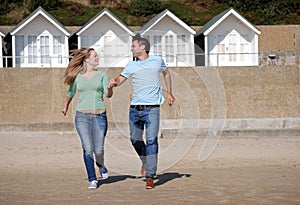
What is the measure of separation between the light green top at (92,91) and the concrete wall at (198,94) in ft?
45.5

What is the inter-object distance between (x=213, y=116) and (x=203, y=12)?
88.3 feet

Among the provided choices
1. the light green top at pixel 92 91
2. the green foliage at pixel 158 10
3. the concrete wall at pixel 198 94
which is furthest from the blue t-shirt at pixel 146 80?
the green foliage at pixel 158 10

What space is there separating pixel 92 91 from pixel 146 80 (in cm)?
73

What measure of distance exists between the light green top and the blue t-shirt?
0.34 m

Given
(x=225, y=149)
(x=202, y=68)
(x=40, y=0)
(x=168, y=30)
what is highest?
(x=40, y=0)

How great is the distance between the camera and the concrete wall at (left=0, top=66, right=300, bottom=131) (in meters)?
23.8

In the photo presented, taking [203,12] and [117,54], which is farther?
[203,12]

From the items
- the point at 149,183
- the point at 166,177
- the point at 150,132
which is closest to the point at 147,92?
the point at 150,132

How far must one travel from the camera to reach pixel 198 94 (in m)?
24.8

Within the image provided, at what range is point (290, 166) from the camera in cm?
1150

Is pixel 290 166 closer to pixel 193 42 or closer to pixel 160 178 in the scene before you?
pixel 160 178

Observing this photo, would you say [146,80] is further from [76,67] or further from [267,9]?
[267,9]

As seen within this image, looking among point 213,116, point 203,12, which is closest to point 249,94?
point 213,116

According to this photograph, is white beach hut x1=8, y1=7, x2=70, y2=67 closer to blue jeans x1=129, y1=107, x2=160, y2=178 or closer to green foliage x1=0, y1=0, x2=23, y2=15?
green foliage x1=0, y1=0, x2=23, y2=15
